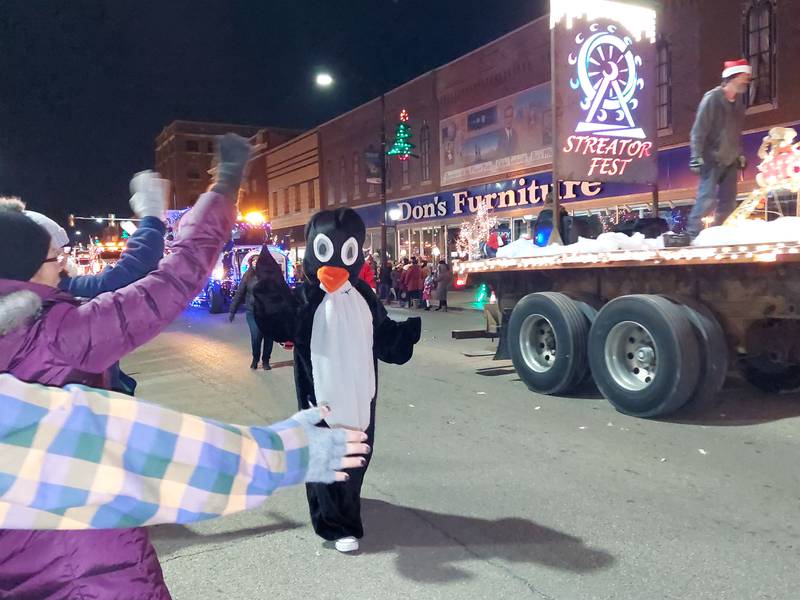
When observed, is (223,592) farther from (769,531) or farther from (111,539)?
(769,531)

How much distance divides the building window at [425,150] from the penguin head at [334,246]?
27.0 metres

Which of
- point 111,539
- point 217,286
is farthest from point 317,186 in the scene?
point 111,539

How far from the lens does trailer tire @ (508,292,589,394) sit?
23.8ft

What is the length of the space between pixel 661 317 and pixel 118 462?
5729 mm

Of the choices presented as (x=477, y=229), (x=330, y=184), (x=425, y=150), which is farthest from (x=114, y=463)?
(x=330, y=184)

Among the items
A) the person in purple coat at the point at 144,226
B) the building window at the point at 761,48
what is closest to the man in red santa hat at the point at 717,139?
the person in purple coat at the point at 144,226

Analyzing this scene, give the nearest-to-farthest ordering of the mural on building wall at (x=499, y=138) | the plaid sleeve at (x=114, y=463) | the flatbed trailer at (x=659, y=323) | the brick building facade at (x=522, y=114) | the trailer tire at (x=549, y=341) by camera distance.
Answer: the plaid sleeve at (x=114, y=463) → the flatbed trailer at (x=659, y=323) → the trailer tire at (x=549, y=341) → the brick building facade at (x=522, y=114) → the mural on building wall at (x=499, y=138)

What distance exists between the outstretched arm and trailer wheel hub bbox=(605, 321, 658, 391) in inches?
224

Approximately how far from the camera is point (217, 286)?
71.7ft

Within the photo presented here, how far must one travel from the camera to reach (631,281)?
7.06m

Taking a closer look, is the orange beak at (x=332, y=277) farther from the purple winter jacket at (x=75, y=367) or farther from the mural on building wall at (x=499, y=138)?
the mural on building wall at (x=499, y=138)

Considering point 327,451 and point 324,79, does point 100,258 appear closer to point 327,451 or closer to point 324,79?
point 324,79

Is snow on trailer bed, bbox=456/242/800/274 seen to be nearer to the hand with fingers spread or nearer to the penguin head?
the penguin head

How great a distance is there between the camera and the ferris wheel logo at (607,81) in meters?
8.65
